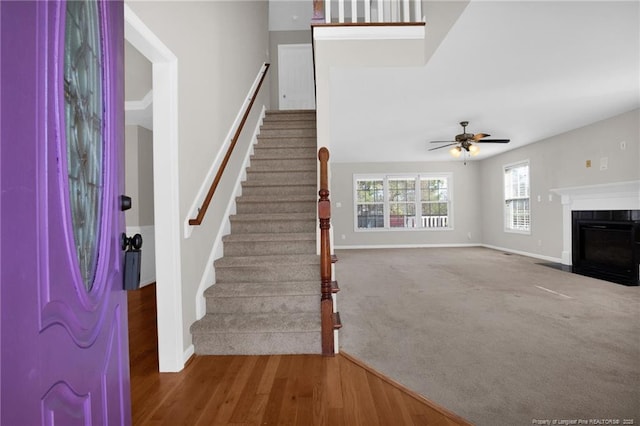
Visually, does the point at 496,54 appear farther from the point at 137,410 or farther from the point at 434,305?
the point at 137,410

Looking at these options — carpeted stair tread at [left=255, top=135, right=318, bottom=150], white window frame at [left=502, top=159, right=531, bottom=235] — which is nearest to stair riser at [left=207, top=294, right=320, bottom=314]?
carpeted stair tread at [left=255, top=135, right=318, bottom=150]

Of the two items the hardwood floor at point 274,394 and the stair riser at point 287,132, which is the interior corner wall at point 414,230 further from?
the hardwood floor at point 274,394

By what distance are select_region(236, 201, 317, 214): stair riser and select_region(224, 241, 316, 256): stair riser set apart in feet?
1.86

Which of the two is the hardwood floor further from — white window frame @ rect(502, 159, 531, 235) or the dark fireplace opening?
white window frame @ rect(502, 159, 531, 235)

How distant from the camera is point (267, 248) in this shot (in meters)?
2.96

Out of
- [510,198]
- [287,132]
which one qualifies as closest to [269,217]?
[287,132]

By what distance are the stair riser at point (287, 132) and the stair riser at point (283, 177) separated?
788 mm

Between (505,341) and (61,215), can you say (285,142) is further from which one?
(61,215)

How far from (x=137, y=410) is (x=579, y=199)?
6.77m

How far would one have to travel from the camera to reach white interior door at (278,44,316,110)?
6660 millimetres

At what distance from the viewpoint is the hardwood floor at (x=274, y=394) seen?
1.59m

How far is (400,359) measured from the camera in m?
2.25

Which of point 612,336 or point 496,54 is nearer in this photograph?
point 612,336

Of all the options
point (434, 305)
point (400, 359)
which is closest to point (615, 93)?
point (434, 305)
